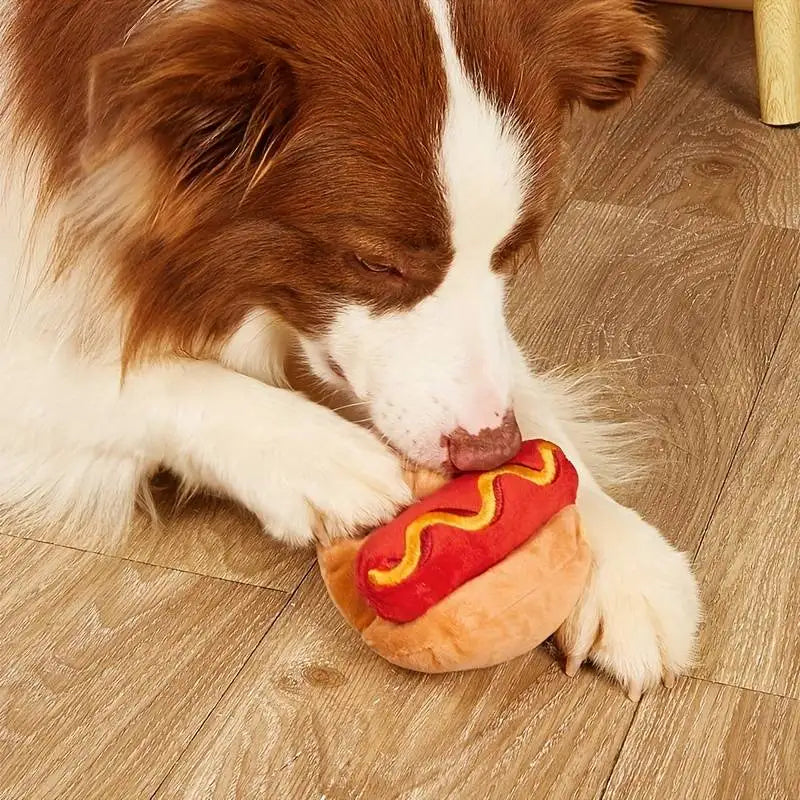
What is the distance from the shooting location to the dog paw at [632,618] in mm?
1597

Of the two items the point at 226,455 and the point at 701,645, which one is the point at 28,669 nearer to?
the point at 226,455

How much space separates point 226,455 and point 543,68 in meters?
0.64

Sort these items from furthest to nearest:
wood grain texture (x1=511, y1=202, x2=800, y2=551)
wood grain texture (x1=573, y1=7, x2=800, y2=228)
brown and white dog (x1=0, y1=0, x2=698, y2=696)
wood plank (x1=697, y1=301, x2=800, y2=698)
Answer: wood grain texture (x1=573, y1=7, x2=800, y2=228) < wood grain texture (x1=511, y1=202, x2=800, y2=551) < wood plank (x1=697, y1=301, x2=800, y2=698) < brown and white dog (x1=0, y1=0, x2=698, y2=696)

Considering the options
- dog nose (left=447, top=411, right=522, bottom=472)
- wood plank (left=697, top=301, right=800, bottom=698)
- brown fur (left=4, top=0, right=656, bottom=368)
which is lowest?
wood plank (left=697, top=301, right=800, bottom=698)

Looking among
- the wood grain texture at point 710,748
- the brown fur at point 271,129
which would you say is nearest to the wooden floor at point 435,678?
the wood grain texture at point 710,748

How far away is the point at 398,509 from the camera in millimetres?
1692

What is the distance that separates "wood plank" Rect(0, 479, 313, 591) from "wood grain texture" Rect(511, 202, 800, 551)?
51 centimetres

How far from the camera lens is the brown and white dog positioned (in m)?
1.54

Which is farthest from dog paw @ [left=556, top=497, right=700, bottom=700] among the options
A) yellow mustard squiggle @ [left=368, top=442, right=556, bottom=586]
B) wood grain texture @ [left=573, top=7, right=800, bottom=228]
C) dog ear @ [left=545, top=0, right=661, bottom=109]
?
wood grain texture @ [left=573, top=7, right=800, bottom=228]

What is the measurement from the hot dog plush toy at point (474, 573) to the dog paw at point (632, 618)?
0.04 meters

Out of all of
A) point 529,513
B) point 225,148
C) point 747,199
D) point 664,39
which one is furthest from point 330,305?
point 664,39

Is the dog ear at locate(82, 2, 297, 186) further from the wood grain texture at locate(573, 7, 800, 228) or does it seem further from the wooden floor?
the wood grain texture at locate(573, 7, 800, 228)

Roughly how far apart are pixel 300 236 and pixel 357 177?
113 millimetres

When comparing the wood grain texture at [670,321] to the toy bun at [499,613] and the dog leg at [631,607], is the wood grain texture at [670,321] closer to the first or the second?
the dog leg at [631,607]
